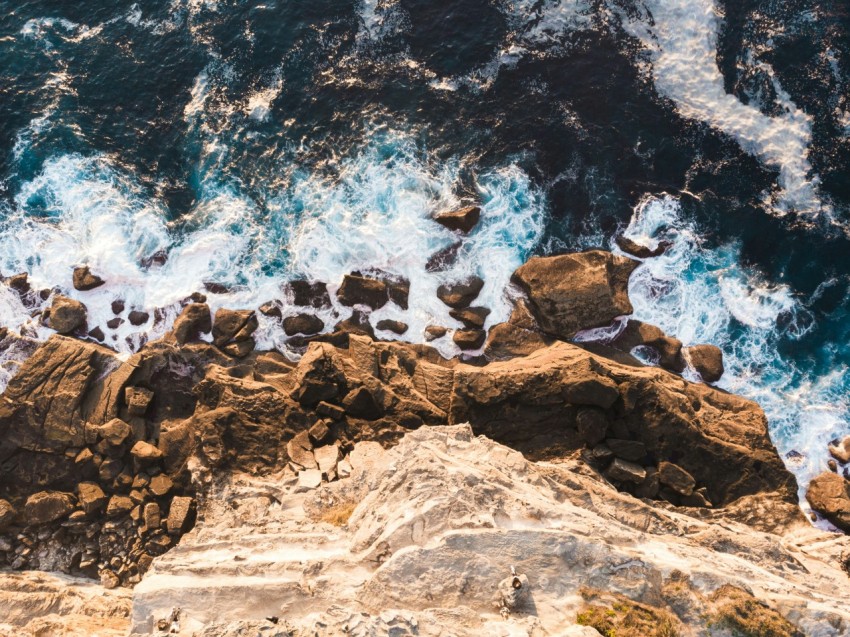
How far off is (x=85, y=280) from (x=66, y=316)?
7.97ft

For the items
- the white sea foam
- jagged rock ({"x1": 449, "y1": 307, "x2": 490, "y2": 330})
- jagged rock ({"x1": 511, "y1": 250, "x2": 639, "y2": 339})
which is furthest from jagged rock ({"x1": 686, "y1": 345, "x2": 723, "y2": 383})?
jagged rock ({"x1": 449, "y1": 307, "x2": 490, "y2": 330})

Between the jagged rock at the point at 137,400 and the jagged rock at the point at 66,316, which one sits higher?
the jagged rock at the point at 66,316

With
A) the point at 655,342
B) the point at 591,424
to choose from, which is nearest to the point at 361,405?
the point at 591,424

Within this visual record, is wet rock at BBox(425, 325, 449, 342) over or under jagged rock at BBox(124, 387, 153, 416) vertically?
over

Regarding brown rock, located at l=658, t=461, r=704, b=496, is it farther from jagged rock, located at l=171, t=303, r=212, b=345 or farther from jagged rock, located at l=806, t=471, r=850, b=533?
jagged rock, located at l=171, t=303, r=212, b=345

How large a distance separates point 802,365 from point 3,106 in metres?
51.9

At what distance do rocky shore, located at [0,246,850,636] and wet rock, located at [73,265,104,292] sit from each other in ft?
0.91

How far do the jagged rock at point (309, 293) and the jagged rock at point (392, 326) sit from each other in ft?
11.0

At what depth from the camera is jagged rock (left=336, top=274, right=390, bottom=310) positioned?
35906 mm

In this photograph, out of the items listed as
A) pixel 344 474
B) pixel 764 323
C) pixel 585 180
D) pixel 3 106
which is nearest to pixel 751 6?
pixel 585 180

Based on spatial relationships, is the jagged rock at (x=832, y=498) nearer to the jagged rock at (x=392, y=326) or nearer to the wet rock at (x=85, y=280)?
the jagged rock at (x=392, y=326)

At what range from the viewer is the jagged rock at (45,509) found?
98.8 feet

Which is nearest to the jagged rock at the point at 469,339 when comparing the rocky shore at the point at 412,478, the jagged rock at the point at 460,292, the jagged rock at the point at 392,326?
the rocky shore at the point at 412,478

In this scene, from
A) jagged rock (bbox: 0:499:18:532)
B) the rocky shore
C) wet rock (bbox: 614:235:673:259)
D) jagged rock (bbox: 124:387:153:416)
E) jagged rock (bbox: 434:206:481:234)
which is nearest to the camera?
the rocky shore
